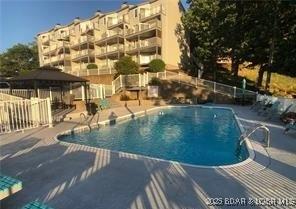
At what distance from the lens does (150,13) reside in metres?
37.4

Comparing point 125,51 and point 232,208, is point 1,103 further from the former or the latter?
point 125,51

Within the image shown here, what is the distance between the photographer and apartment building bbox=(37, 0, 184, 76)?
35312mm

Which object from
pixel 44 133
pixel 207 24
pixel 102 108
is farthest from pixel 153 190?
pixel 207 24

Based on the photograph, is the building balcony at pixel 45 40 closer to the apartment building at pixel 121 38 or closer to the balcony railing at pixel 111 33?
the apartment building at pixel 121 38

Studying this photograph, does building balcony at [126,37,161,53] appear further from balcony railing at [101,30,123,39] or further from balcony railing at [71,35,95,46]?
balcony railing at [71,35,95,46]

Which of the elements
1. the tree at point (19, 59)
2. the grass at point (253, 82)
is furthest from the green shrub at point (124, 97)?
the tree at point (19, 59)

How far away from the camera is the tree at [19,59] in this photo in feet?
194

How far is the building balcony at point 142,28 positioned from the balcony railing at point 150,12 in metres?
1.42

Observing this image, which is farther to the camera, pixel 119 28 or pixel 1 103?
pixel 119 28

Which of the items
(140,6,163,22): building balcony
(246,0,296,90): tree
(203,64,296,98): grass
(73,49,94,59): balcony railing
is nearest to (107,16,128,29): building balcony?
(140,6,163,22): building balcony

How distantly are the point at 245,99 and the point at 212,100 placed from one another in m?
3.09

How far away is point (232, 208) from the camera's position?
14.9 feet

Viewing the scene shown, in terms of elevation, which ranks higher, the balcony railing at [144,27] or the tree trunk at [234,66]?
the balcony railing at [144,27]

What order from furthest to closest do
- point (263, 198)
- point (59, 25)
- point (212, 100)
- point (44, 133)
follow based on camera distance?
point (59, 25), point (212, 100), point (44, 133), point (263, 198)
